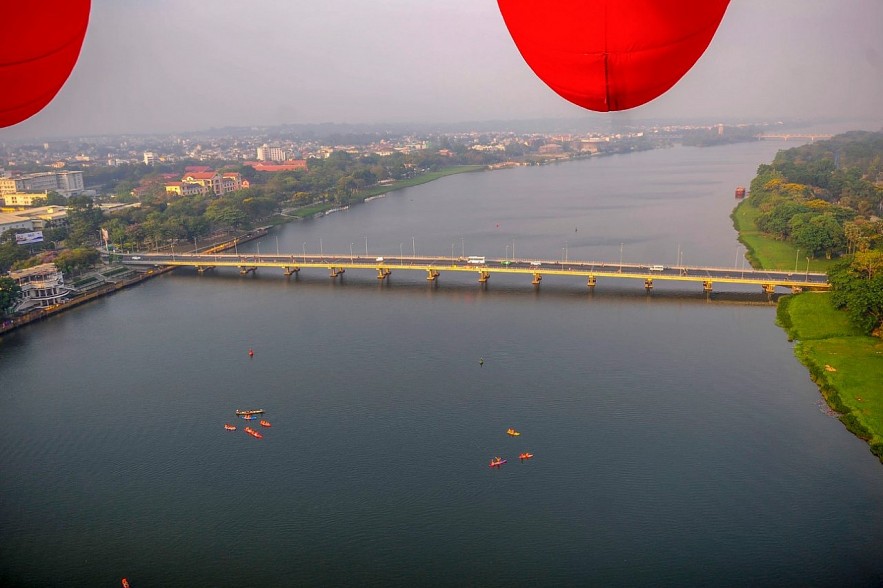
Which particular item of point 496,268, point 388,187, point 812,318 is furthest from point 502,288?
point 388,187

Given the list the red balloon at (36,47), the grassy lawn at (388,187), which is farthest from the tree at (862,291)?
the grassy lawn at (388,187)

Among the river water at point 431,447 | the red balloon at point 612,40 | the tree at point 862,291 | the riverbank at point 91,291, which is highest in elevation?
the red balloon at point 612,40

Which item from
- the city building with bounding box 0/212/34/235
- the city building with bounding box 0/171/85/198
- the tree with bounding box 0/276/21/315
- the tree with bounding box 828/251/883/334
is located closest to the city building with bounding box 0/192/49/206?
the city building with bounding box 0/171/85/198

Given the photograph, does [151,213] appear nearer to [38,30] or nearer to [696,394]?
[696,394]

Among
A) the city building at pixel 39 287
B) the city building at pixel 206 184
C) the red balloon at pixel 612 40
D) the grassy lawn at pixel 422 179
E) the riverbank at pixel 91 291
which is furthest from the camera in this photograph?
the grassy lawn at pixel 422 179

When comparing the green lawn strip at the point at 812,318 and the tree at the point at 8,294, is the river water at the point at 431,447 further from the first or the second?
the tree at the point at 8,294
